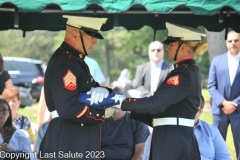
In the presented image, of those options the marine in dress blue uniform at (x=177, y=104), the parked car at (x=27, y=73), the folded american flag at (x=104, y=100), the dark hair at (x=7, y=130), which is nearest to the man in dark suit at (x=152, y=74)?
the dark hair at (x=7, y=130)

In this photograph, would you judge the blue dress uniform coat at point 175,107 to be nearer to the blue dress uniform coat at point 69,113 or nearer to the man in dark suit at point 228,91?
the blue dress uniform coat at point 69,113

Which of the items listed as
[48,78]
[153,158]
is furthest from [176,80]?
[48,78]

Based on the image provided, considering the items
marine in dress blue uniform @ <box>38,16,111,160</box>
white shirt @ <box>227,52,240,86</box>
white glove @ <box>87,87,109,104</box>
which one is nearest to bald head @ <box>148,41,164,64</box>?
white shirt @ <box>227,52,240,86</box>

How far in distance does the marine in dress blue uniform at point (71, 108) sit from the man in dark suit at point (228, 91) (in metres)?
3.65

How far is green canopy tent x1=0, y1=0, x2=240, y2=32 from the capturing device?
16.2 ft

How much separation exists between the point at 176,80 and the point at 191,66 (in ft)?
0.82

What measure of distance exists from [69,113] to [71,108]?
41mm

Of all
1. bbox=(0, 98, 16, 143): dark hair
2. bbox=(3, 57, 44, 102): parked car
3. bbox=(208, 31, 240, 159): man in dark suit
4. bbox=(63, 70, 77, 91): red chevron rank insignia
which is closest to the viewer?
bbox=(63, 70, 77, 91): red chevron rank insignia

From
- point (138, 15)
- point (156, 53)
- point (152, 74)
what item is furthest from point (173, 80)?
point (156, 53)

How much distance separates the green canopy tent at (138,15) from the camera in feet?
16.2

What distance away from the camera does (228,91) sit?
850cm

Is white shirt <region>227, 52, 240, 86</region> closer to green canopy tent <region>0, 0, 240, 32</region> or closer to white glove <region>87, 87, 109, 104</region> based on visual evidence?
green canopy tent <region>0, 0, 240, 32</region>

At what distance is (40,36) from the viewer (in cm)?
4856

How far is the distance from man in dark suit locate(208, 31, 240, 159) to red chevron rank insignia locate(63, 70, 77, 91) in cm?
394
